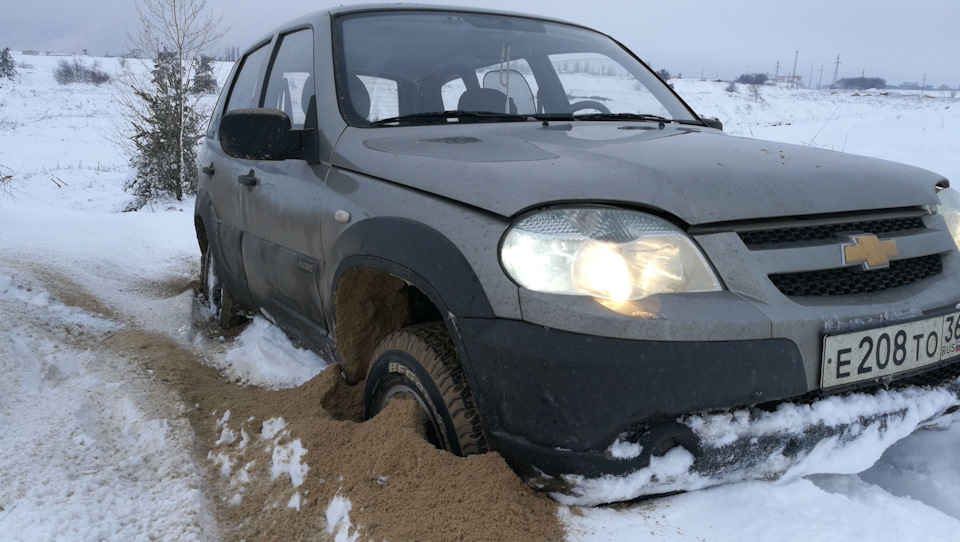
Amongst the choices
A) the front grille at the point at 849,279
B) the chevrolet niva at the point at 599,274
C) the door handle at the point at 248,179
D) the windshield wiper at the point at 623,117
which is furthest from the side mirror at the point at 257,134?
the front grille at the point at 849,279

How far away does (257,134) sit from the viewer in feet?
7.91

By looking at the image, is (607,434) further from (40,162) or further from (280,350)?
(40,162)

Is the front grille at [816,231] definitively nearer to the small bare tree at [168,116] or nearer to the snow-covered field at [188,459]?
the snow-covered field at [188,459]

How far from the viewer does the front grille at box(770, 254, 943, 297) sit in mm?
1652

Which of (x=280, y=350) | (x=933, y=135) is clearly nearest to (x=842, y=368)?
(x=280, y=350)

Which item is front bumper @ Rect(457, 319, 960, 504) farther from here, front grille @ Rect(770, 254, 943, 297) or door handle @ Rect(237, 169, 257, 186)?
door handle @ Rect(237, 169, 257, 186)

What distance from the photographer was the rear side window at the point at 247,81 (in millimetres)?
3518

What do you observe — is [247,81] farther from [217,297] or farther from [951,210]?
[951,210]

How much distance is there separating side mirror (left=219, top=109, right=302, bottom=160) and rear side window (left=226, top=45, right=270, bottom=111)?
3.41 feet

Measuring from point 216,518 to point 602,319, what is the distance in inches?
50.8

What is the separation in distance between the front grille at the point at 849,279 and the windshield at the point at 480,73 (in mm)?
1304

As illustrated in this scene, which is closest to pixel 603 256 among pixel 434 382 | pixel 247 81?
pixel 434 382

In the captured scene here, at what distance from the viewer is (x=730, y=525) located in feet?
5.04

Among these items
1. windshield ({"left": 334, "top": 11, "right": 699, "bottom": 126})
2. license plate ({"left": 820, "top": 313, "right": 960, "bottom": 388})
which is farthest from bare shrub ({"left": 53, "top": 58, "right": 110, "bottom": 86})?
license plate ({"left": 820, "top": 313, "right": 960, "bottom": 388})
